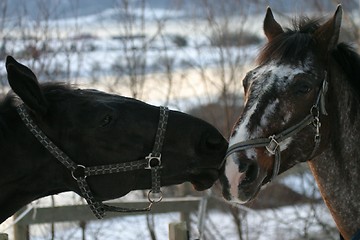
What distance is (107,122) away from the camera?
3539 millimetres

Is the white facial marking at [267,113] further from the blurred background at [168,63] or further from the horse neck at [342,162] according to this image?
the blurred background at [168,63]

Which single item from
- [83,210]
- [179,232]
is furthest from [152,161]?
[83,210]

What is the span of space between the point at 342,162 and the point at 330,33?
710 millimetres

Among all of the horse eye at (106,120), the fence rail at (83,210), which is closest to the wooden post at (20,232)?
the fence rail at (83,210)

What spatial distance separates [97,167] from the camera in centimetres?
352

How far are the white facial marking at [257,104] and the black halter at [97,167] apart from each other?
1.24 ft

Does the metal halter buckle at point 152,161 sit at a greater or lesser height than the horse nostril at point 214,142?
lesser

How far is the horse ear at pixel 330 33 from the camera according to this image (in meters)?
3.72

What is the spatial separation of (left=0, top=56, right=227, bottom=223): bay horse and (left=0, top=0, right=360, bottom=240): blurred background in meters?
3.41

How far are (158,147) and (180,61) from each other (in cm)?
601

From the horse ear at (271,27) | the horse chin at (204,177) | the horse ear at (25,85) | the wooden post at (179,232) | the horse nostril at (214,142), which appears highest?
the horse ear at (271,27)

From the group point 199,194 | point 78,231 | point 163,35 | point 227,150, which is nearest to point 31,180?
point 227,150

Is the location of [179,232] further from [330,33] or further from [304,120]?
[330,33]

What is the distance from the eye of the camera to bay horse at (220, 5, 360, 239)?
346cm
